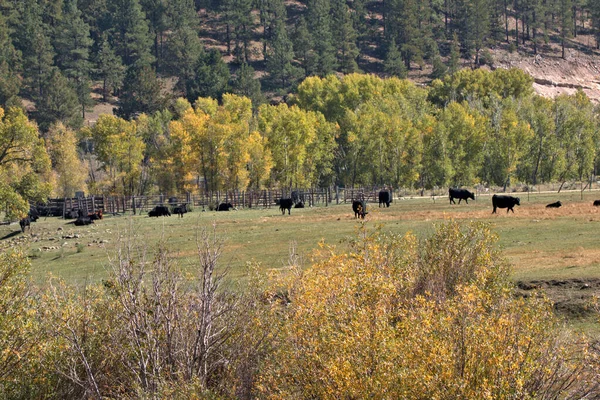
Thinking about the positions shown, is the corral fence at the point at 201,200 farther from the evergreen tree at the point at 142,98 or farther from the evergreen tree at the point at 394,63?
the evergreen tree at the point at 394,63

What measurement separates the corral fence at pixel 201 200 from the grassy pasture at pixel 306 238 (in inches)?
658

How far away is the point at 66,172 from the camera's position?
104 m

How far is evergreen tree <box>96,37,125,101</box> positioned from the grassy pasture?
105m

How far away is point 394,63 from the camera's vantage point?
17975 cm

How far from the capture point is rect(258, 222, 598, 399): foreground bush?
12461 mm

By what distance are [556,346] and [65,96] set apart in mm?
128679

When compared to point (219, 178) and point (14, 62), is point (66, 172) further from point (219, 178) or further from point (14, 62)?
point (14, 62)

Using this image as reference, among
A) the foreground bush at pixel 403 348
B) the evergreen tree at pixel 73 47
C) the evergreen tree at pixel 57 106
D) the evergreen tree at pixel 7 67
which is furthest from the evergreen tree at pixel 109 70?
the foreground bush at pixel 403 348

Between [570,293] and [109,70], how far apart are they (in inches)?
5901

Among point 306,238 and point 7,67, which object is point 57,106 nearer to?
point 7,67

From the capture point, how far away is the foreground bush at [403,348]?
12461mm

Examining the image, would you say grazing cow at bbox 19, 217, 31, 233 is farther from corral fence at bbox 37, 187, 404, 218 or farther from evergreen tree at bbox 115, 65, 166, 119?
evergreen tree at bbox 115, 65, 166, 119

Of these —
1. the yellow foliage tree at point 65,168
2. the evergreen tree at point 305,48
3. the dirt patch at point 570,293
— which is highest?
the evergreen tree at point 305,48

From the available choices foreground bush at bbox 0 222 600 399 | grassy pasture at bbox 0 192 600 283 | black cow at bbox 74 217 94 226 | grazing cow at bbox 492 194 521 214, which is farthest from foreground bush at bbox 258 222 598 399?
black cow at bbox 74 217 94 226
